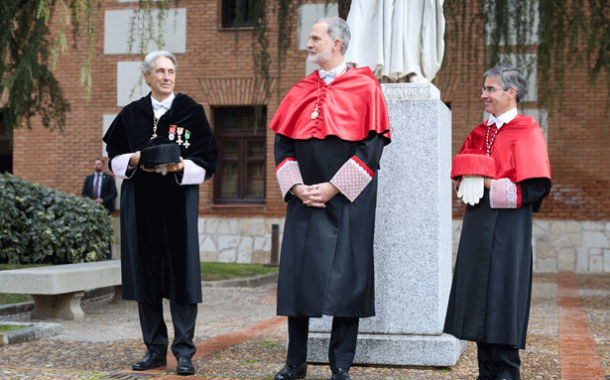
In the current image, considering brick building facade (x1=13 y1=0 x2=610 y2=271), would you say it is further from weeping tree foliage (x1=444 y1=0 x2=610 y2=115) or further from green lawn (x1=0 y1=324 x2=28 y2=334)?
green lawn (x1=0 y1=324 x2=28 y2=334)

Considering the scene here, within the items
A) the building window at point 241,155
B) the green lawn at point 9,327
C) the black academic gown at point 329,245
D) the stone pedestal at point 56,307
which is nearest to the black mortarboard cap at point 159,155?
Result: the black academic gown at point 329,245

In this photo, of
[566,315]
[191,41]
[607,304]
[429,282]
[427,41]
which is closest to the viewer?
[429,282]

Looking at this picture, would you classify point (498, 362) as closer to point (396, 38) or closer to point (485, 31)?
point (396, 38)

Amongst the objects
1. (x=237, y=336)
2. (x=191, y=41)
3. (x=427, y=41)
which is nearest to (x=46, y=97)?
(x=191, y=41)

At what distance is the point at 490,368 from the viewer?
416cm

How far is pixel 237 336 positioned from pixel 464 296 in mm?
2690

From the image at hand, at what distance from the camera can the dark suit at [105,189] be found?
1469 centimetres

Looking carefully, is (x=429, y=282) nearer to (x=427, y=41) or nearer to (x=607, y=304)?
(x=427, y=41)

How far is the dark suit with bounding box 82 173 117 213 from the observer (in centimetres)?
1469

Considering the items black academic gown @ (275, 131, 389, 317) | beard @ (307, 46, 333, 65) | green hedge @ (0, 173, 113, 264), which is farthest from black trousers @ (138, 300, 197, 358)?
green hedge @ (0, 173, 113, 264)

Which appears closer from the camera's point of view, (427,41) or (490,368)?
(490,368)

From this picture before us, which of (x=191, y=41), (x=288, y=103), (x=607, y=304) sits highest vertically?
(x=191, y=41)

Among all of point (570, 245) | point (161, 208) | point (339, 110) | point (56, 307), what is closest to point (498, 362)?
point (339, 110)

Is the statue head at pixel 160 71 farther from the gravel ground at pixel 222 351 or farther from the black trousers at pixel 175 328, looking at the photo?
the gravel ground at pixel 222 351
